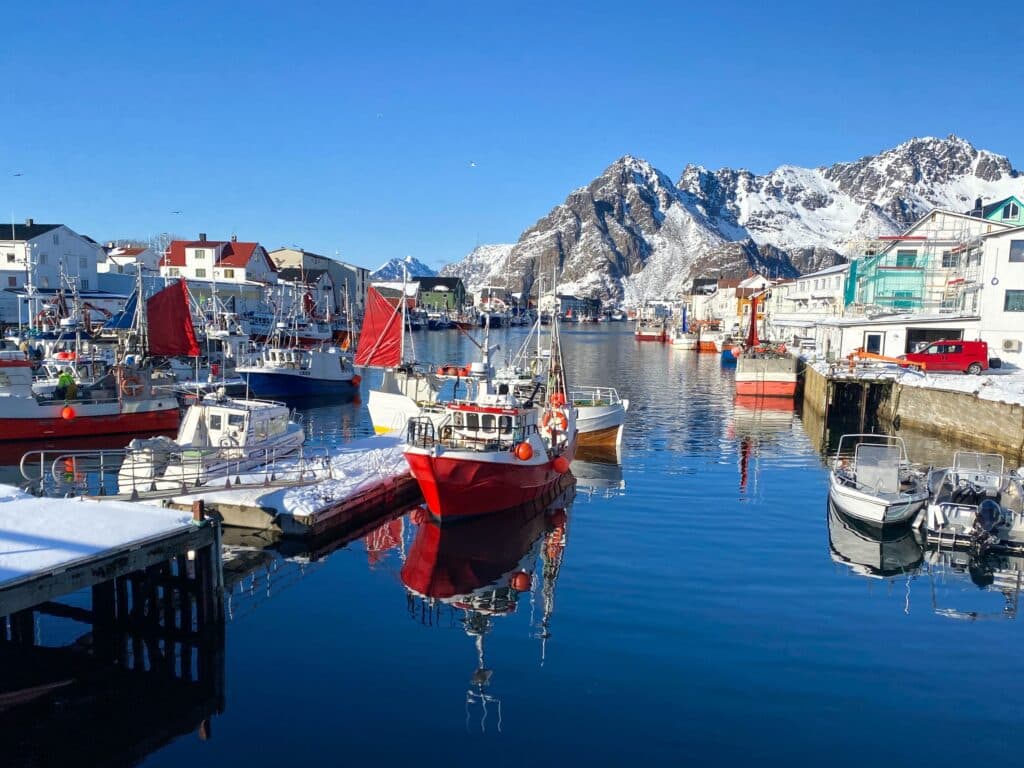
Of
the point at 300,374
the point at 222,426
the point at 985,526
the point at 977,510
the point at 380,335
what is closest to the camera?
the point at 985,526

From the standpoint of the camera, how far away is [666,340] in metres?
148

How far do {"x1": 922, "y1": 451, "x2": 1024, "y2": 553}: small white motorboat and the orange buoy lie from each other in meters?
12.3

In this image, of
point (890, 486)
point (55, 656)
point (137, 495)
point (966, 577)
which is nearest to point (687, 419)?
point (890, 486)

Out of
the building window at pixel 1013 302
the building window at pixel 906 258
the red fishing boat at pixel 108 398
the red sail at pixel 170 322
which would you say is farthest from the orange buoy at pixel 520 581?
the building window at pixel 906 258

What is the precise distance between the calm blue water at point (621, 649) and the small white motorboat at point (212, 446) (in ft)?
13.6

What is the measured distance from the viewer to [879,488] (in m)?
25.0

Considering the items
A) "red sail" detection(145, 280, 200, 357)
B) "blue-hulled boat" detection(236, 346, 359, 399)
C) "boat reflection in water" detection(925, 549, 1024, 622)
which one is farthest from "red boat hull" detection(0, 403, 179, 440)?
"boat reflection in water" detection(925, 549, 1024, 622)

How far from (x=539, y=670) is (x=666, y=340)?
135965 mm

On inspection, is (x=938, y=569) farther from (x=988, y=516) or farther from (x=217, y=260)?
(x=217, y=260)

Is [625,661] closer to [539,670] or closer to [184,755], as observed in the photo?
[539,670]

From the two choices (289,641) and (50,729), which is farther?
(289,641)

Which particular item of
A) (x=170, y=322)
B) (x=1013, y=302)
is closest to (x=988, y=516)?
(x=1013, y=302)

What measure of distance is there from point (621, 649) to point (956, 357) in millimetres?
43532

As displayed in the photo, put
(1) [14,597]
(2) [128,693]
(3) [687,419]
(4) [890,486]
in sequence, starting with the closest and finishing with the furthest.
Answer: (1) [14,597] → (2) [128,693] → (4) [890,486] → (3) [687,419]
